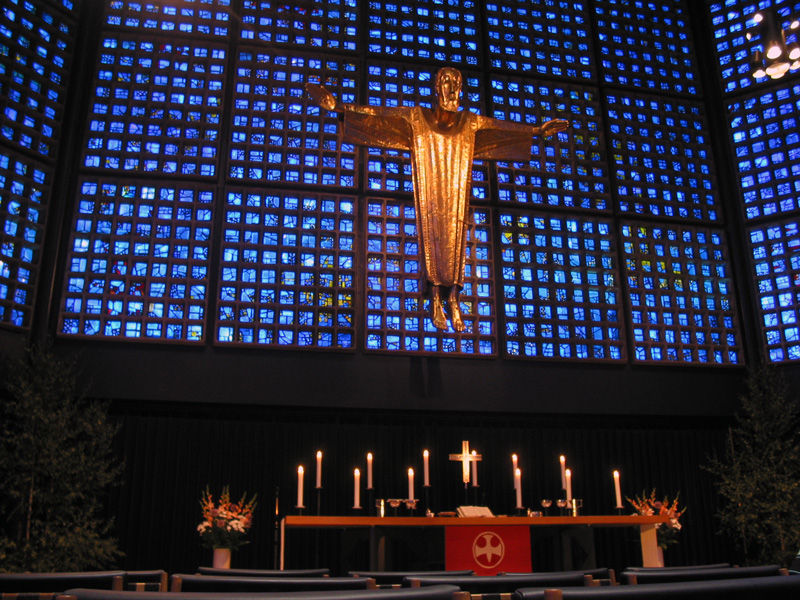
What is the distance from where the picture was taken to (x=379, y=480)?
899cm

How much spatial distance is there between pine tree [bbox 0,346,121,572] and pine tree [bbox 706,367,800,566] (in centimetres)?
696

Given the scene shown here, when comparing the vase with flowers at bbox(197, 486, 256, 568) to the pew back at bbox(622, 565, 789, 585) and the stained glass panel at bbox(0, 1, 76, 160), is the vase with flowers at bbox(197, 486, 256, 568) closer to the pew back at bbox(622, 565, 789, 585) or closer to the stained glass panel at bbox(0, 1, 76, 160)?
the stained glass panel at bbox(0, 1, 76, 160)

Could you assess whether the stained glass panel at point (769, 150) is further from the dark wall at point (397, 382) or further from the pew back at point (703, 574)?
the pew back at point (703, 574)

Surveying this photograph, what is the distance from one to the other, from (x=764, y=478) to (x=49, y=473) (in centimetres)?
771

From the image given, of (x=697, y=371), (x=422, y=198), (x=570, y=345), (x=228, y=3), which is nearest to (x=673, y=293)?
(x=697, y=371)

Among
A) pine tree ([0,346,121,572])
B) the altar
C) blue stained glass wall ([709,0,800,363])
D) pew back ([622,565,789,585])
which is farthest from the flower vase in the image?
blue stained glass wall ([709,0,800,363])

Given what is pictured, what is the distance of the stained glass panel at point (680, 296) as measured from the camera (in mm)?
9852

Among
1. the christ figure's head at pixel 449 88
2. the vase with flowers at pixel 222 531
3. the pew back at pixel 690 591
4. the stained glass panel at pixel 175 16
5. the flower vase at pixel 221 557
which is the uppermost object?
the stained glass panel at pixel 175 16

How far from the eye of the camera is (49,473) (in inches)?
289

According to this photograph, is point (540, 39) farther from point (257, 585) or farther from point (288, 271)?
point (257, 585)

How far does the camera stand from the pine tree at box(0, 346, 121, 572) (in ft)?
23.4

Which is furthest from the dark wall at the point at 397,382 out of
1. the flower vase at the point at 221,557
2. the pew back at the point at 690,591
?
the pew back at the point at 690,591

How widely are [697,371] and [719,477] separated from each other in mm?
1375

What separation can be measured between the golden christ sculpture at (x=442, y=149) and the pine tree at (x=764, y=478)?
3.86m
